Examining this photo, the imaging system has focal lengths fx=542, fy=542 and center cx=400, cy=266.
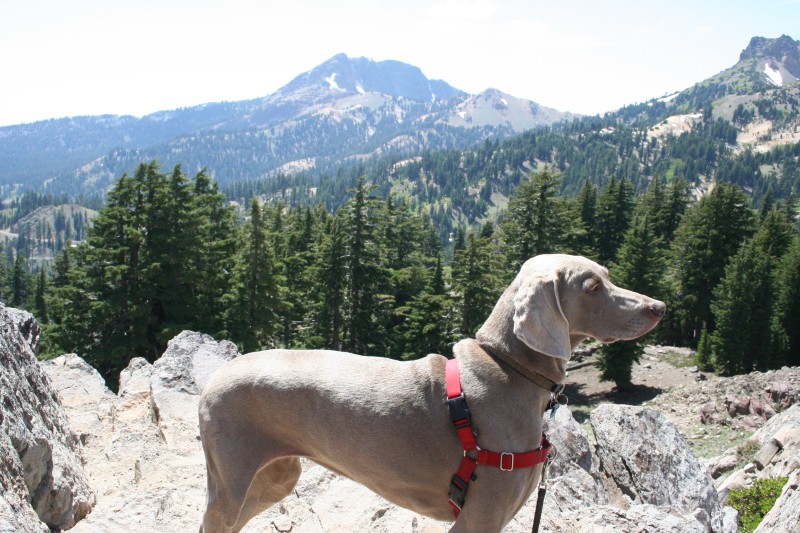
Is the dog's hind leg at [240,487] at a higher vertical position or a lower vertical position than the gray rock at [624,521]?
higher

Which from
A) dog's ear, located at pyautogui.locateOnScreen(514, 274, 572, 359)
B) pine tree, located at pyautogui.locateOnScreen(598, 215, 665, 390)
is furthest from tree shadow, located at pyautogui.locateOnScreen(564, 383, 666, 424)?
dog's ear, located at pyautogui.locateOnScreen(514, 274, 572, 359)

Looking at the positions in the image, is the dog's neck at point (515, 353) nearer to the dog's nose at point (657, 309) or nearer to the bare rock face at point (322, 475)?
the dog's nose at point (657, 309)

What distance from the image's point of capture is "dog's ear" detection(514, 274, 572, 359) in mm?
3365

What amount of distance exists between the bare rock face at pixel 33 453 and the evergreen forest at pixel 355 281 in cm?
1885

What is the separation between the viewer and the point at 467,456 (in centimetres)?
341


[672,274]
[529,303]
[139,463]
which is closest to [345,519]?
[139,463]

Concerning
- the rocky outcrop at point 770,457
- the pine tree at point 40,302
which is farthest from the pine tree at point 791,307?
the pine tree at point 40,302

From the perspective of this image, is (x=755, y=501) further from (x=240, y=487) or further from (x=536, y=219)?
(x=536, y=219)

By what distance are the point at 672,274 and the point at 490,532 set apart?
5027 centimetres

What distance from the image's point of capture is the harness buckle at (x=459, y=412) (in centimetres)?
344

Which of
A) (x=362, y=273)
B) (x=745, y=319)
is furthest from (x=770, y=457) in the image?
(x=745, y=319)

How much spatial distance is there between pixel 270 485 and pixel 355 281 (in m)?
27.5

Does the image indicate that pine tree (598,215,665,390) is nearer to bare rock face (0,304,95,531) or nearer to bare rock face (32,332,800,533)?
bare rock face (32,332,800,533)

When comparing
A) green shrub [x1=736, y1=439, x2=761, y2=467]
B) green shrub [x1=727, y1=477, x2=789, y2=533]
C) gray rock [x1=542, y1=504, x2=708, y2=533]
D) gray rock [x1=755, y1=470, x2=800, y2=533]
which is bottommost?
green shrub [x1=736, y1=439, x2=761, y2=467]
